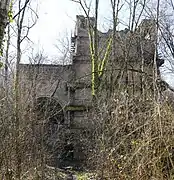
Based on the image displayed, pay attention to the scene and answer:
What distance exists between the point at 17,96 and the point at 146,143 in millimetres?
7184

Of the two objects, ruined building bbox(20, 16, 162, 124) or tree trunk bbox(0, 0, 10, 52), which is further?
ruined building bbox(20, 16, 162, 124)

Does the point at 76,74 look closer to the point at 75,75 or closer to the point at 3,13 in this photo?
the point at 75,75

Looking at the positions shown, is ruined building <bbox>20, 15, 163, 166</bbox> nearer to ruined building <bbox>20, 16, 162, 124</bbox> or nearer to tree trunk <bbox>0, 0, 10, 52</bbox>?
ruined building <bbox>20, 16, 162, 124</bbox>

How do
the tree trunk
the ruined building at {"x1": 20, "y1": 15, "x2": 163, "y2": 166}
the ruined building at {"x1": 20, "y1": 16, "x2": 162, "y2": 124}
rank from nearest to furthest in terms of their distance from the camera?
the tree trunk → the ruined building at {"x1": 20, "y1": 15, "x2": 163, "y2": 166} → the ruined building at {"x1": 20, "y1": 16, "x2": 162, "y2": 124}

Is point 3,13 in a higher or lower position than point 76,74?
lower

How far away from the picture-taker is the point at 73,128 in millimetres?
23609

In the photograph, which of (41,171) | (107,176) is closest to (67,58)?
(41,171)

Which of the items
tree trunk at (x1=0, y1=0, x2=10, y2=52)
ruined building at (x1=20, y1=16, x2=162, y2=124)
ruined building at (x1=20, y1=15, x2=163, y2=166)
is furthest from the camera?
ruined building at (x1=20, y1=16, x2=162, y2=124)

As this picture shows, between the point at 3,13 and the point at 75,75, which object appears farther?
the point at 75,75

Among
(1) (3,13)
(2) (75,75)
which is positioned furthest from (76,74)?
(1) (3,13)

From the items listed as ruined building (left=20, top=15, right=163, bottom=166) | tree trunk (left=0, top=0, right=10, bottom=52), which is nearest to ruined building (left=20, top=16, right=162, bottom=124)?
ruined building (left=20, top=15, right=163, bottom=166)

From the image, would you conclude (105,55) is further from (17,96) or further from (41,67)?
(17,96)

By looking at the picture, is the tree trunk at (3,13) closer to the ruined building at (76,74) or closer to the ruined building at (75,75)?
the ruined building at (76,74)

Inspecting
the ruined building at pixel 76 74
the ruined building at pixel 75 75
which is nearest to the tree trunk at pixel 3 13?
the ruined building at pixel 76 74
